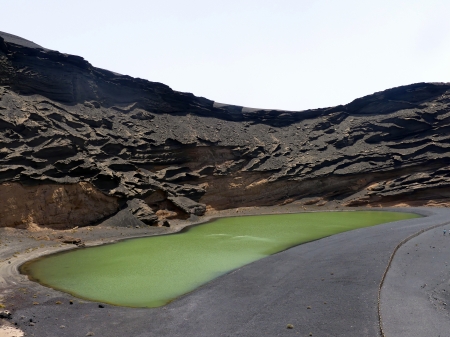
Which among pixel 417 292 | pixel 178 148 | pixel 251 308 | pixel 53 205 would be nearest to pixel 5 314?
pixel 251 308

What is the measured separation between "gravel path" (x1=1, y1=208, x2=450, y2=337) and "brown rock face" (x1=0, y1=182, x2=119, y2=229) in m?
13.0

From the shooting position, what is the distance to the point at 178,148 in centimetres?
4175

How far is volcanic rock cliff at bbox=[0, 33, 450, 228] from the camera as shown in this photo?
91.6 feet

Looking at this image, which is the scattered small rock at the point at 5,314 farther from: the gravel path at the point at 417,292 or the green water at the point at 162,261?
the gravel path at the point at 417,292

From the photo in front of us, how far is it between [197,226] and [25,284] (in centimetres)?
1918

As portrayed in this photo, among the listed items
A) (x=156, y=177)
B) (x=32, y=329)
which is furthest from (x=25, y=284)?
(x=156, y=177)

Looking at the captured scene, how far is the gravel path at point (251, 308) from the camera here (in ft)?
30.1

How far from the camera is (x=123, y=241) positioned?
24.5 m

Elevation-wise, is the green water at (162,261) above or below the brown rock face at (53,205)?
below

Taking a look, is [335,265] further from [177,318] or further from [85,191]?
[85,191]

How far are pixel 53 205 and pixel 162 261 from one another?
1299cm

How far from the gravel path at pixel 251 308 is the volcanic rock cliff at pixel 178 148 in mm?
15345

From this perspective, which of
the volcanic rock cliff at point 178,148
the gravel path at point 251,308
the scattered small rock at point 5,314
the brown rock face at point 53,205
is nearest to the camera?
the gravel path at point 251,308

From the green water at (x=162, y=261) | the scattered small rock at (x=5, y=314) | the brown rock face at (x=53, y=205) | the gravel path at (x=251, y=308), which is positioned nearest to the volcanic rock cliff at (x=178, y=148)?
the brown rock face at (x=53, y=205)
